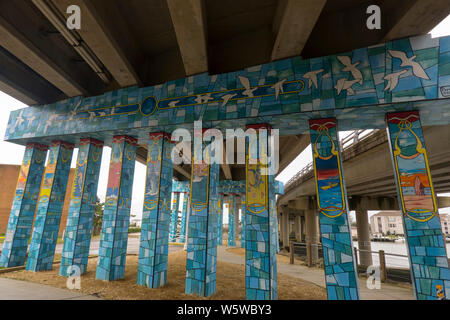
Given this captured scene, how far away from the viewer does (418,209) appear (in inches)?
190

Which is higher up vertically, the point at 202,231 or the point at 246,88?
the point at 246,88

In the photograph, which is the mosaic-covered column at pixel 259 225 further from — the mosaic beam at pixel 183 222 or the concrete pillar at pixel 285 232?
the concrete pillar at pixel 285 232

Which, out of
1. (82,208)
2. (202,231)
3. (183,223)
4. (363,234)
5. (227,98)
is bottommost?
(363,234)

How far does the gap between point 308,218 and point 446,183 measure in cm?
1177

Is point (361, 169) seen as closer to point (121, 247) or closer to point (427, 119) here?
point (427, 119)

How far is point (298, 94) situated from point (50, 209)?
9.69 m

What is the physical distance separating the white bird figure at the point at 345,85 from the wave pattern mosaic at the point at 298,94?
22 millimetres

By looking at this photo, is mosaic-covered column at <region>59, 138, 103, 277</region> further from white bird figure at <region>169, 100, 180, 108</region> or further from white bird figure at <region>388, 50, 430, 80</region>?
white bird figure at <region>388, 50, 430, 80</region>

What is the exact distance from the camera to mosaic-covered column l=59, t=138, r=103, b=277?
25.0 feet

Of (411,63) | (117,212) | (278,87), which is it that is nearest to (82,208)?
(117,212)

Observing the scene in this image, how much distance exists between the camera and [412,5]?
455 centimetres

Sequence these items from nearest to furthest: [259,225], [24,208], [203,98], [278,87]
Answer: [259,225], [278,87], [203,98], [24,208]

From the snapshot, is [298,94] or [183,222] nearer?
[298,94]

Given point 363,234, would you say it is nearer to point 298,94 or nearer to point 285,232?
point 285,232
